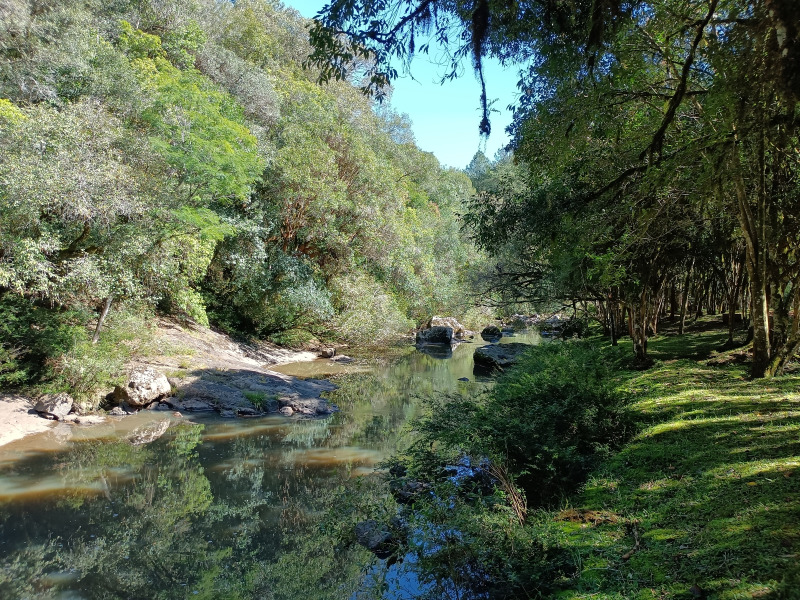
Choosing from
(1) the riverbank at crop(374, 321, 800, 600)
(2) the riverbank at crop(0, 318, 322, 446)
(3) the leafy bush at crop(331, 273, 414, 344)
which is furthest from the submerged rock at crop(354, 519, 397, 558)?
(3) the leafy bush at crop(331, 273, 414, 344)

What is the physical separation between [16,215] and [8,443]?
4804 mm

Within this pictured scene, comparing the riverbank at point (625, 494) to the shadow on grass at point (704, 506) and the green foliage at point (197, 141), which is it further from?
the green foliage at point (197, 141)

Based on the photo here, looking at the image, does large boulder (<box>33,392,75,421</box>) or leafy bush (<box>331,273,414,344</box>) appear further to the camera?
leafy bush (<box>331,273,414,344</box>)

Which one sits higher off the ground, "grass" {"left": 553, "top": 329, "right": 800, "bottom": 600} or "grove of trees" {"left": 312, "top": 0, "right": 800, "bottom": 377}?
"grove of trees" {"left": 312, "top": 0, "right": 800, "bottom": 377}

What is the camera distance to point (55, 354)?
1193 cm

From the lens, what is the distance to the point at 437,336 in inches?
1245

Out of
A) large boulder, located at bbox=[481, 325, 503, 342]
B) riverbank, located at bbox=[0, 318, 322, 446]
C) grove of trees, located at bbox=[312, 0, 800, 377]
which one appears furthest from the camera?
large boulder, located at bbox=[481, 325, 503, 342]

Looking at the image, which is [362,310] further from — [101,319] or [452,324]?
[452,324]

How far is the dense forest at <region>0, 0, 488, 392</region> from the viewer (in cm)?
1161

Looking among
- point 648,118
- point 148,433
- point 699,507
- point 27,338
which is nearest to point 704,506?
point 699,507

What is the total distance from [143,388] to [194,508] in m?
6.51

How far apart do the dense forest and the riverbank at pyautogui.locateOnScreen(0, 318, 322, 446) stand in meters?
0.79

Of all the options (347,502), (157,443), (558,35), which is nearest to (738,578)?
(347,502)

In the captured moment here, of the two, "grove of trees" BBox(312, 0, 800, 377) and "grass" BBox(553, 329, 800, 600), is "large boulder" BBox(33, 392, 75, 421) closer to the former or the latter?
"grove of trees" BBox(312, 0, 800, 377)
